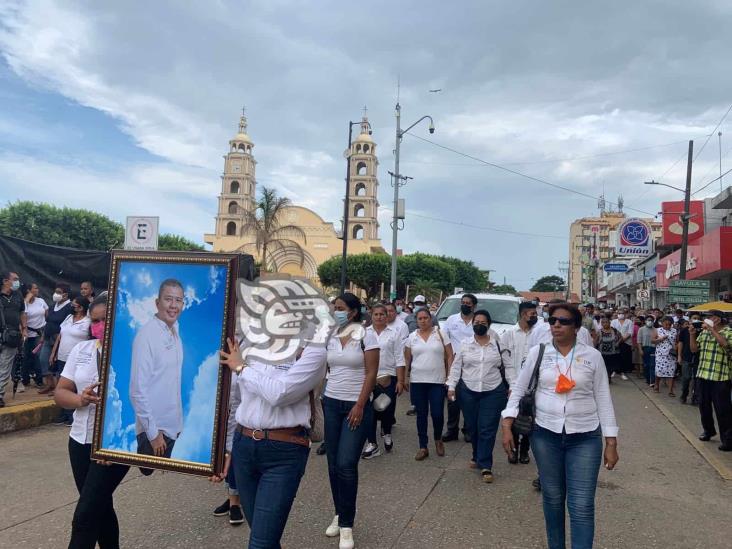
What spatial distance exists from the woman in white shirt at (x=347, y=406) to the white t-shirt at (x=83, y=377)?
62.8 inches

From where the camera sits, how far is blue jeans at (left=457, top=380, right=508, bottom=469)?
5.45m

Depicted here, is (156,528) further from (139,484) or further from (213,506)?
(139,484)

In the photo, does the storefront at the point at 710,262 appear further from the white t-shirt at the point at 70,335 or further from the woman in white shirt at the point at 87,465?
the woman in white shirt at the point at 87,465

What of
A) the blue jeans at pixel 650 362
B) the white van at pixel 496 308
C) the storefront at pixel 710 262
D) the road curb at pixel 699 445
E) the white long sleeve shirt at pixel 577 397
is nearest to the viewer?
the white long sleeve shirt at pixel 577 397

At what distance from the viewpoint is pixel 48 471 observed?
535 cm

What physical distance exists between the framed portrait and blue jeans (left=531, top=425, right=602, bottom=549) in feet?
6.24

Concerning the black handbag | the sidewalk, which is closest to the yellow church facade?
the sidewalk

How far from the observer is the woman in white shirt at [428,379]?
614 centimetres

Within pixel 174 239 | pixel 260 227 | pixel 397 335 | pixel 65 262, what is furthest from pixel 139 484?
pixel 174 239

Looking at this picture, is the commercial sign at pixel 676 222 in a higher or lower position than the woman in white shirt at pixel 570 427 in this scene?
higher

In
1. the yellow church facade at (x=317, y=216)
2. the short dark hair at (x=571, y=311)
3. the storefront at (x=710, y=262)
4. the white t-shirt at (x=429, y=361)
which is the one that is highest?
the yellow church facade at (x=317, y=216)

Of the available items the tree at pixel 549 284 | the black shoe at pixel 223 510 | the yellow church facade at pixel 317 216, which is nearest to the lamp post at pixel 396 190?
the black shoe at pixel 223 510

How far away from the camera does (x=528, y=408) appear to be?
3.48 m

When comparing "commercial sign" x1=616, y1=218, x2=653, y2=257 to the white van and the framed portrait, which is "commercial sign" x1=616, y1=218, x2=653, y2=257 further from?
the framed portrait
